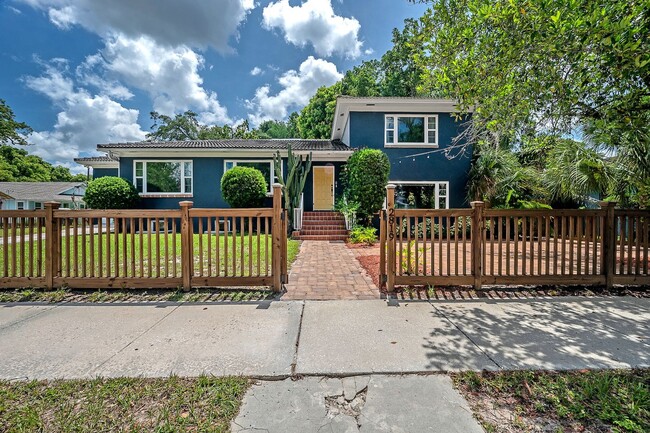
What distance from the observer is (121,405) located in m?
2.02

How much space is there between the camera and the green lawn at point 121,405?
5.99 ft

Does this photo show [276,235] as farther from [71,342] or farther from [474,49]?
[474,49]

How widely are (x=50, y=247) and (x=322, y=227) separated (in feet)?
28.5

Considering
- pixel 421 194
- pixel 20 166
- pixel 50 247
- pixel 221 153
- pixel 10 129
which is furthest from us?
pixel 20 166

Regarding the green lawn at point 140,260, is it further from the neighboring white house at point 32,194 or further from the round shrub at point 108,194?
the neighboring white house at point 32,194

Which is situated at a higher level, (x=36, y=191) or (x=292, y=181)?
(x=36, y=191)

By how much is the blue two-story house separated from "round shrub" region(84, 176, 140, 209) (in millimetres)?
1074

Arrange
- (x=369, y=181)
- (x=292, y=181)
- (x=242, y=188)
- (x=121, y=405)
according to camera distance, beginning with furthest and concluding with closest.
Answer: (x=292, y=181) < (x=242, y=188) < (x=369, y=181) < (x=121, y=405)

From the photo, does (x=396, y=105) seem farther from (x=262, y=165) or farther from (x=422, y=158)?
(x=262, y=165)

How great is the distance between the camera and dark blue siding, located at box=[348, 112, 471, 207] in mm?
13594

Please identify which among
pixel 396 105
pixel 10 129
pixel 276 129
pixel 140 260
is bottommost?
pixel 140 260

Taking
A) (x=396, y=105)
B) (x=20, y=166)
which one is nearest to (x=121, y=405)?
(x=396, y=105)

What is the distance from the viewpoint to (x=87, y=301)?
4199 millimetres

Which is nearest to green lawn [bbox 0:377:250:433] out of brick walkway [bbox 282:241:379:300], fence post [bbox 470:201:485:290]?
brick walkway [bbox 282:241:379:300]
